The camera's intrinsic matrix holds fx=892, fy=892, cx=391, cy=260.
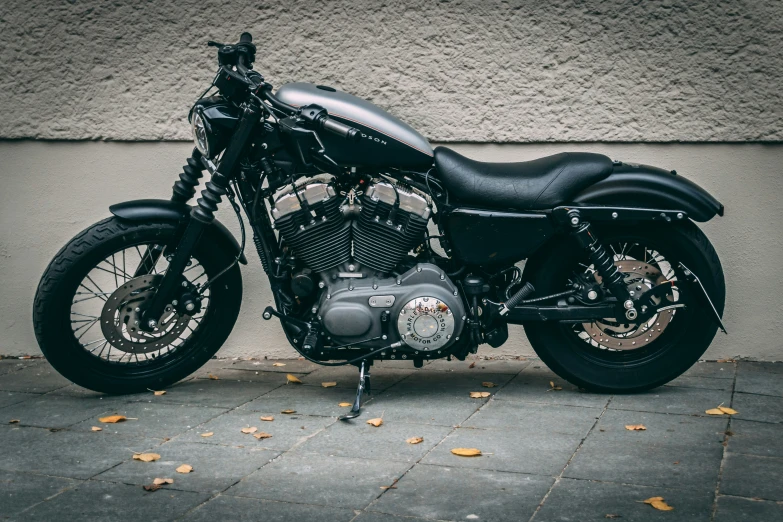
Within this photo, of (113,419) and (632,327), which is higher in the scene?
(632,327)

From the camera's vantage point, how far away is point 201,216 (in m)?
4.41

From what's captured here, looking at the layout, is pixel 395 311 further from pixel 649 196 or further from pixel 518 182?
pixel 649 196

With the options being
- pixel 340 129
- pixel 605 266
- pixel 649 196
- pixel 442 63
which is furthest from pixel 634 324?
pixel 442 63

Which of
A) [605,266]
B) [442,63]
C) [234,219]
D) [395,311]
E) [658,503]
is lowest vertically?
[658,503]

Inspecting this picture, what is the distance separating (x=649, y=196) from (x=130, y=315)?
266 cm

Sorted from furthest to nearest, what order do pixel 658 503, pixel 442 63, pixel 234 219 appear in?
pixel 234 219
pixel 442 63
pixel 658 503

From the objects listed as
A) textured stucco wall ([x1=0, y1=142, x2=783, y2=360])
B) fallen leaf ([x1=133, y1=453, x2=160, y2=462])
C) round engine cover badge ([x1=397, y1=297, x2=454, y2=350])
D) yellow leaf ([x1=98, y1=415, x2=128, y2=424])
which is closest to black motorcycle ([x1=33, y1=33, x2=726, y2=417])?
round engine cover badge ([x1=397, y1=297, x2=454, y2=350])

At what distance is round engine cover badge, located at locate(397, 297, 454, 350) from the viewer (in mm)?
4297

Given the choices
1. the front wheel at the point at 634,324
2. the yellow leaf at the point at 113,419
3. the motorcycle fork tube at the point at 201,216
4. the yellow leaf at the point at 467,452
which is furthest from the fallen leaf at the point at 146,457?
the front wheel at the point at 634,324

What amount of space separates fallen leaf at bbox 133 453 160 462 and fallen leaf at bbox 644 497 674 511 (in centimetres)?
189

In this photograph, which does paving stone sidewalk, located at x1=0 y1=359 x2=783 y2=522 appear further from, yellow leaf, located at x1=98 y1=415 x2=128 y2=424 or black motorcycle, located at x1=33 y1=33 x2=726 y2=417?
black motorcycle, located at x1=33 y1=33 x2=726 y2=417

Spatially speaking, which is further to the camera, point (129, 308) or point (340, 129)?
point (129, 308)

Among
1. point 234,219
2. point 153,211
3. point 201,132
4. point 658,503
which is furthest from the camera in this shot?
point 234,219

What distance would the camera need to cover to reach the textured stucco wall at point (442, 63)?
16.9 feet
